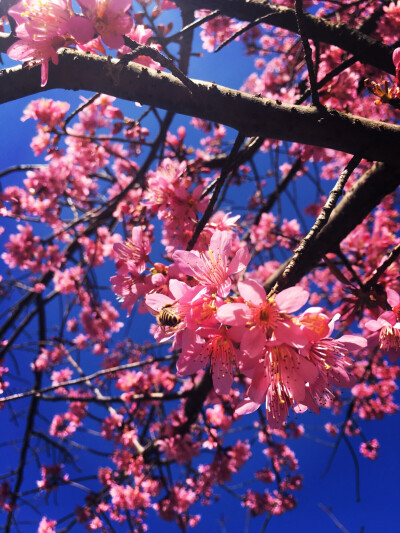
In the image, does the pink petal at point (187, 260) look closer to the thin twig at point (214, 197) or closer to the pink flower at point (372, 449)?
the thin twig at point (214, 197)

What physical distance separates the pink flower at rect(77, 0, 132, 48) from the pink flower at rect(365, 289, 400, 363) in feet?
3.87

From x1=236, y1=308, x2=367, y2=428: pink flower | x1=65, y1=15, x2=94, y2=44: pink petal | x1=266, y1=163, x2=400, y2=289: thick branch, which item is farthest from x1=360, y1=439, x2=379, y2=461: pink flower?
x1=65, y1=15, x2=94, y2=44: pink petal

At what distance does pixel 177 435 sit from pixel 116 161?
172 inches

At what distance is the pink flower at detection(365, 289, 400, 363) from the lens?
40.1 inches

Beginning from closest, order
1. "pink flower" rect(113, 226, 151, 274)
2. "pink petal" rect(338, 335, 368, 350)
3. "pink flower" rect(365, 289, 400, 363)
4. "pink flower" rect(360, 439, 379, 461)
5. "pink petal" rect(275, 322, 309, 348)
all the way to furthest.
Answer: "pink petal" rect(275, 322, 309, 348)
"pink petal" rect(338, 335, 368, 350)
"pink flower" rect(365, 289, 400, 363)
"pink flower" rect(113, 226, 151, 274)
"pink flower" rect(360, 439, 379, 461)

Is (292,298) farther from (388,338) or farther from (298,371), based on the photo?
(388,338)

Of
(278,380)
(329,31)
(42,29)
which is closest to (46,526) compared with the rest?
(278,380)

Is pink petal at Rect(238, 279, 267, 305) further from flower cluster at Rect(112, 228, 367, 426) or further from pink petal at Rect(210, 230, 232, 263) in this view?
pink petal at Rect(210, 230, 232, 263)

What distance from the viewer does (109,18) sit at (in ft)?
3.10

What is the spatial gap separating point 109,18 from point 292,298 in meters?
0.98

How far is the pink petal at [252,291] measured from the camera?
78 centimetres

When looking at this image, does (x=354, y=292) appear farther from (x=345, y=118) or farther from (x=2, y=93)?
(x=2, y=93)

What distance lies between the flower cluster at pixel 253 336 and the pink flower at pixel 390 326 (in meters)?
0.18

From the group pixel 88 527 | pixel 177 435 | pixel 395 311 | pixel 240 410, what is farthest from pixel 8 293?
pixel 395 311
